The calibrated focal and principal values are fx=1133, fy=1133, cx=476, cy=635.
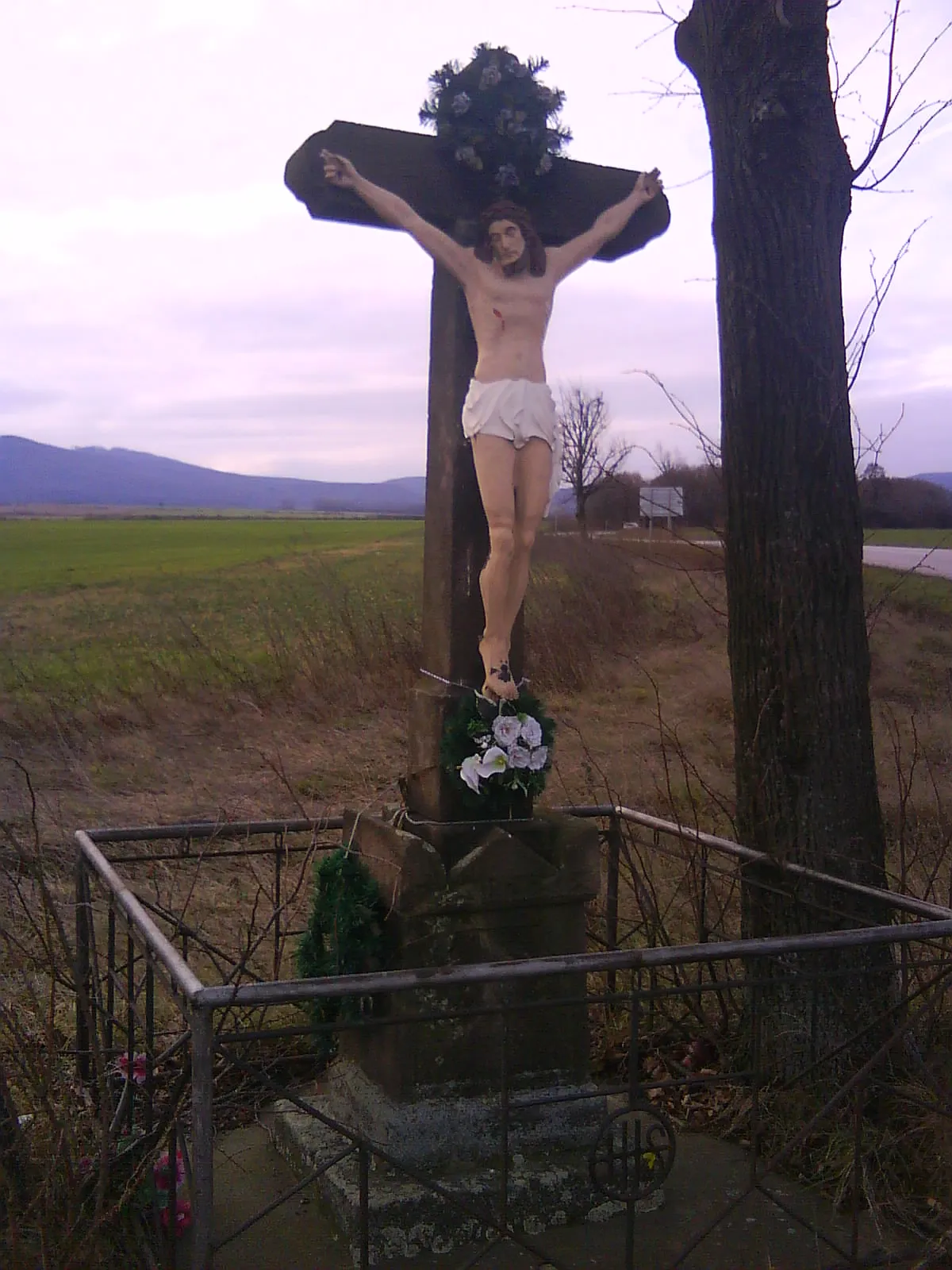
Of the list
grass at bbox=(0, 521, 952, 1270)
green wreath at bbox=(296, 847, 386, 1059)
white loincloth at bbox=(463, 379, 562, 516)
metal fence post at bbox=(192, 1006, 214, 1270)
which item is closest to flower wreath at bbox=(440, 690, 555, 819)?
green wreath at bbox=(296, 847, 386, 1059)

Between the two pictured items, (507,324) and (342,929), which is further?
(507,324)

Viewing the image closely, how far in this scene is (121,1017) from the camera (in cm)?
432

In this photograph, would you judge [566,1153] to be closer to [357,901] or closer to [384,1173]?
[384,1173]

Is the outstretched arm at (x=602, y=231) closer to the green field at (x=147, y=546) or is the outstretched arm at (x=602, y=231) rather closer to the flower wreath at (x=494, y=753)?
the flower wreath at (x=494, y=753)

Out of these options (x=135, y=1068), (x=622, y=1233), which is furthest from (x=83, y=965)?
(x=622, y=1233)

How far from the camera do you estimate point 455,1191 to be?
3.00 m

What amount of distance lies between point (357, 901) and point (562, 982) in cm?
65

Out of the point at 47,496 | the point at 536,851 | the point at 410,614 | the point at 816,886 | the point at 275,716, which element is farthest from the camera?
the point at 47,496

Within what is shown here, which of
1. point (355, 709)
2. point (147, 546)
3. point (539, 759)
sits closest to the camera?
point (539, 759)

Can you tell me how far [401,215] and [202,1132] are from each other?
2516 mm

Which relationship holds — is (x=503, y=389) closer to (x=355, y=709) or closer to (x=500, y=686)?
(x=500, y=686)

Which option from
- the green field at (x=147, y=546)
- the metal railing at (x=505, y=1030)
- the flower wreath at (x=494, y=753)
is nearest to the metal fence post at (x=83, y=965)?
the metal railing at (x=505, y=1030)

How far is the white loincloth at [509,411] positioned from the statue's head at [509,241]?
0.36 m

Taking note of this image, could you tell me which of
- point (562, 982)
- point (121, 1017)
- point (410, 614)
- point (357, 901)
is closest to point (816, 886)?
point (562, 982)
